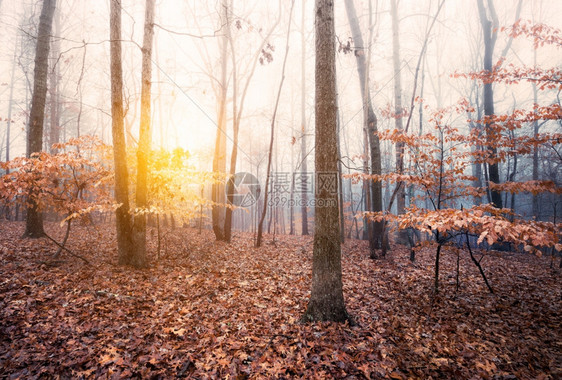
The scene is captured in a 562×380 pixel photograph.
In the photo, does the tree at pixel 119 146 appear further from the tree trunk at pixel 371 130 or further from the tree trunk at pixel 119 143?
the tree trunk at pixel 371 130

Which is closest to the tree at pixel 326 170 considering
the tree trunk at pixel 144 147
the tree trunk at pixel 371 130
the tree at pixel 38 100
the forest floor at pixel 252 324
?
the forest floor at pixel 252 324

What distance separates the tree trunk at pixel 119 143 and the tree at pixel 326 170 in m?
5.24

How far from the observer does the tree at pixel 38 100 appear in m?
7.88

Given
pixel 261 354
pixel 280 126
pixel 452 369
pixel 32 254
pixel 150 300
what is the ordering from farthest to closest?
pixel 280 126 < pixel 32 254 < pixel 150 300 < pixel 261 354 < pixel 452 369

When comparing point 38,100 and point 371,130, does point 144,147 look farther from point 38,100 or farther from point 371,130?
point 371,130

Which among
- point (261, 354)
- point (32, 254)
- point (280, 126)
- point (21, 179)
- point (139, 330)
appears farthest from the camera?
point (280, 126)

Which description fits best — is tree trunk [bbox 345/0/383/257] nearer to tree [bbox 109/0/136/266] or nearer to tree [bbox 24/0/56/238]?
tree [bbox 109/0/136/266]

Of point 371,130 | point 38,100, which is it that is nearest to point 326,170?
point 371,130

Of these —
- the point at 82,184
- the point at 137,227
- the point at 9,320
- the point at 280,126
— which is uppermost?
the point at 280,126

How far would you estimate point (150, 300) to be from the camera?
4867mm

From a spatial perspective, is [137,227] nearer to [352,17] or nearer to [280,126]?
[352,17]

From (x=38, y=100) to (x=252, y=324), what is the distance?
10.4 meters

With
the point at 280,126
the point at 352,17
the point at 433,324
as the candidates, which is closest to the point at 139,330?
the point at 433,324

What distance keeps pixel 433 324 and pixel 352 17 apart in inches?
441
